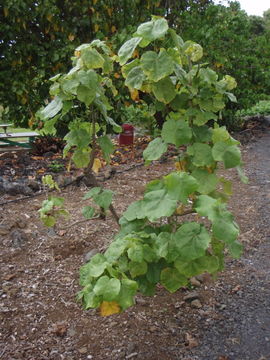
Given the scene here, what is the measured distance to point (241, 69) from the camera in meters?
6.70

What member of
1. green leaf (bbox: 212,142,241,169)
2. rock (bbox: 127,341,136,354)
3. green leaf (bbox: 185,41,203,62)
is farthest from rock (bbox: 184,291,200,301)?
green leaf (bbox: 185,41,203,62)

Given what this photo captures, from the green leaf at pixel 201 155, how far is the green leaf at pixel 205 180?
0.05m

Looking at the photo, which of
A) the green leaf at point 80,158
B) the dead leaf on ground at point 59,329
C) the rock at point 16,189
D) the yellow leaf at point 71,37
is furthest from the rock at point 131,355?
the yellow leaf at point 71,37

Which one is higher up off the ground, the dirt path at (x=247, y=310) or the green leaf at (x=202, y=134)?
the green leaf at (x=202, y=134)

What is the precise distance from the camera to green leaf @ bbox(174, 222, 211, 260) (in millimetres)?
1259

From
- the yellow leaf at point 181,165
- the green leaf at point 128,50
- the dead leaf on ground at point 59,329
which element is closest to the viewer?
the green leaf at point 128,50

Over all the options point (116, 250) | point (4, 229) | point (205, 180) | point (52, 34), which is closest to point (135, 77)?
point (205, 180)

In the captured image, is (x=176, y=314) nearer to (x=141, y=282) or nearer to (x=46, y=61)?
(x=141, y=282)

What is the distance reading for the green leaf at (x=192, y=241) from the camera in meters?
1.26

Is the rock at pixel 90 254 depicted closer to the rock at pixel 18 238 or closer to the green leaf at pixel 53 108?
the rock at pixel 18 238

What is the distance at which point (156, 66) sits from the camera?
1.39 meters

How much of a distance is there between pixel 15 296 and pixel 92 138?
97cm

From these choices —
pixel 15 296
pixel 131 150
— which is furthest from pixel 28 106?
pixel 15 296

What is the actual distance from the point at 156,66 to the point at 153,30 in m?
0.12
